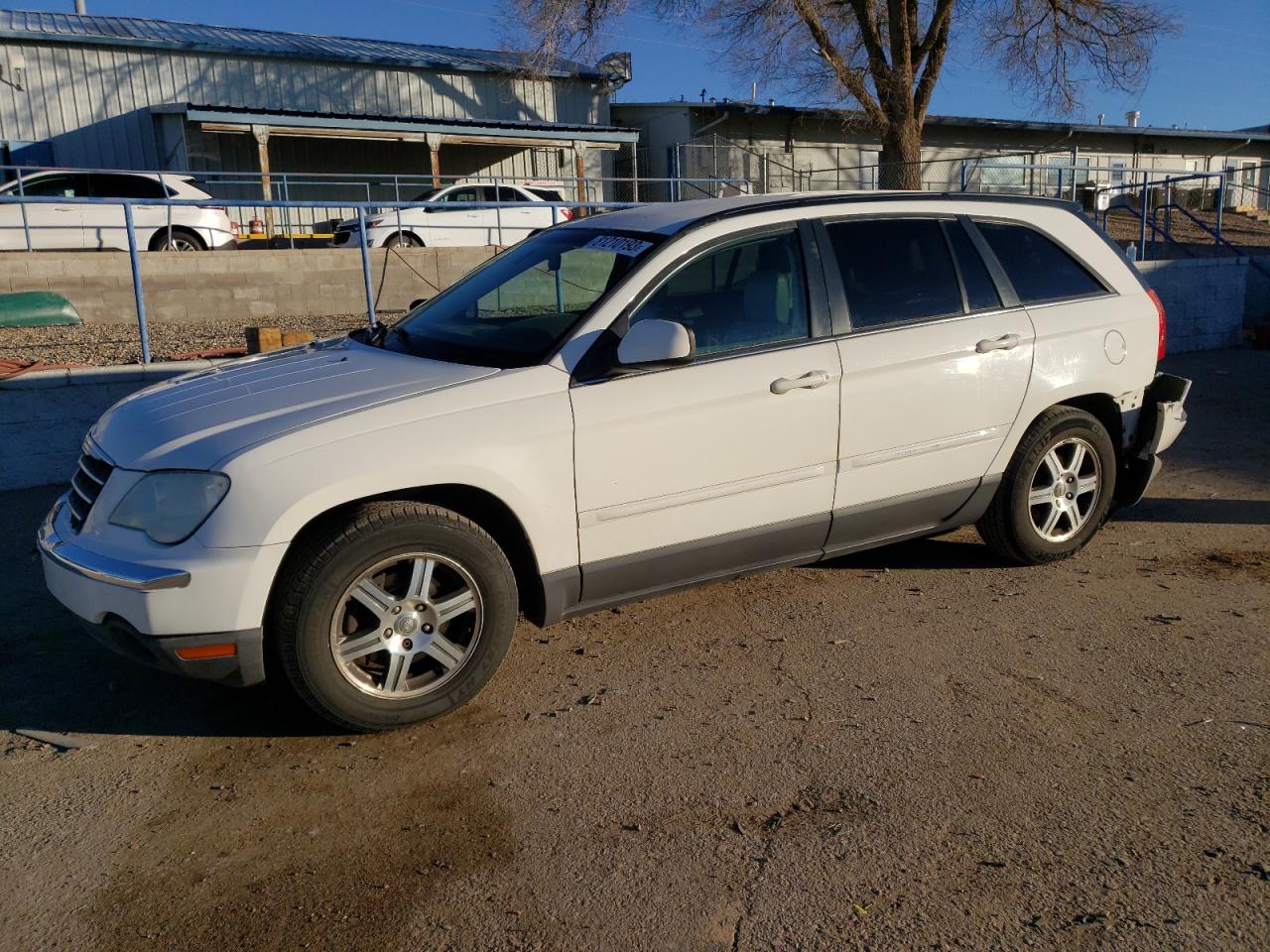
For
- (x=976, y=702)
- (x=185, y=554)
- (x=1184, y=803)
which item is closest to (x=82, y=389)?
(x=185, y=554)

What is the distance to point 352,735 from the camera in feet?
12.3

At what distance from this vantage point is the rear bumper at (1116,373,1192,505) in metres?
5.38

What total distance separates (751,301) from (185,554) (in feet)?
7.67

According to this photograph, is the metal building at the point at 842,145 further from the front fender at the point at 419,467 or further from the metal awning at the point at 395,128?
the front fender at the point at 419,467

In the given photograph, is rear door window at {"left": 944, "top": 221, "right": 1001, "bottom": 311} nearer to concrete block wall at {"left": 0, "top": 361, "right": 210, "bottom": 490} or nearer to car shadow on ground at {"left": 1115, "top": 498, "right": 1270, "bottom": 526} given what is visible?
car shadow on ground at {"left": 1115, "top": 498, "right": 1270, "bottom": 526}

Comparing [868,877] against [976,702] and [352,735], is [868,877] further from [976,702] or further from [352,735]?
[352,735]

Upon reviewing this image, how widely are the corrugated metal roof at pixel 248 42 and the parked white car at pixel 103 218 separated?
8.82 metres

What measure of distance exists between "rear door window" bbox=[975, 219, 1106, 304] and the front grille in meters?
3.88

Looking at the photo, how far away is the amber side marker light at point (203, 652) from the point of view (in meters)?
3.36

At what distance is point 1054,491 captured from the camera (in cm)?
513

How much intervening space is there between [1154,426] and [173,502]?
461 cm

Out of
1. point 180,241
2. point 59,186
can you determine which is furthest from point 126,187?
point 180,241

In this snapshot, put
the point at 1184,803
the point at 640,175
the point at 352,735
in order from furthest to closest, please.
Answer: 1. the point at 640,175
2. the point at 352,735
3. the point at 1184,803

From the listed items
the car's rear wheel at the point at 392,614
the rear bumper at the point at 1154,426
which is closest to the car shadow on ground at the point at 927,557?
the rear bumper at the point at 1154,426
